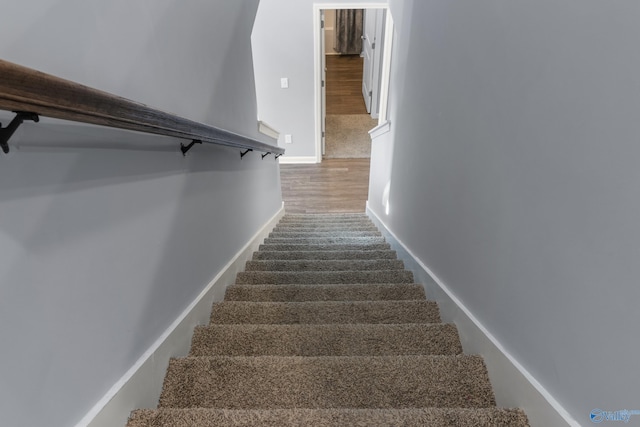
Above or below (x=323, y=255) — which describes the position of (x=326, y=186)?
below

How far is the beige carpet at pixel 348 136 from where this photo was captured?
20.7 ft

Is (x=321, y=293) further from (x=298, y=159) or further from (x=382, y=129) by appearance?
(x=298, y=159)

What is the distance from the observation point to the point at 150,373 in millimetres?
911

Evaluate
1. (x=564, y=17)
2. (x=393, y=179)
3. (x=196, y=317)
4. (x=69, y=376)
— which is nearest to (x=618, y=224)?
(x=564, y=17)

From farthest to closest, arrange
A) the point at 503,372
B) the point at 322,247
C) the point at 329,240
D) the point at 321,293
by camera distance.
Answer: the point at 329,240 → the point at 322,247 → the point at 321,293 → the point at 503,372

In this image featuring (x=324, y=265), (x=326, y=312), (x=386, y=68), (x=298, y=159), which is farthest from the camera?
(x=298, y=159)

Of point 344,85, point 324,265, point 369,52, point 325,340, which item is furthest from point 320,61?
point 325,340

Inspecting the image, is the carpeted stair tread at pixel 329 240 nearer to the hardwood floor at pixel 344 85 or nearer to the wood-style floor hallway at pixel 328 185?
the wood-style floor hallway at pixel 328 185

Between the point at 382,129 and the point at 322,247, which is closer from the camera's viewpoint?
the point at 322,247

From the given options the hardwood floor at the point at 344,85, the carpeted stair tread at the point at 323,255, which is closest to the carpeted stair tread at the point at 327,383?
the carpeted stair tread at the point at 323,255

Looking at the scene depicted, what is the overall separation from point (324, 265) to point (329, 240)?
0.76 metres

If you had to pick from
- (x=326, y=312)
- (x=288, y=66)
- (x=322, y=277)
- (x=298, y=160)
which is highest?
(x=288, y=66)

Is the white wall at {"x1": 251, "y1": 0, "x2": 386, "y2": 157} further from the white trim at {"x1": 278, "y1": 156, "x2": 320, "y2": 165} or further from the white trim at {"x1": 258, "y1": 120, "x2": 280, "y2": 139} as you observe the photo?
the white trim at {"x1": 258, "y1": 120, "x2": 280, "y2": 139}

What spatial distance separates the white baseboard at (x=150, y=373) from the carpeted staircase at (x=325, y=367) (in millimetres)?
34
